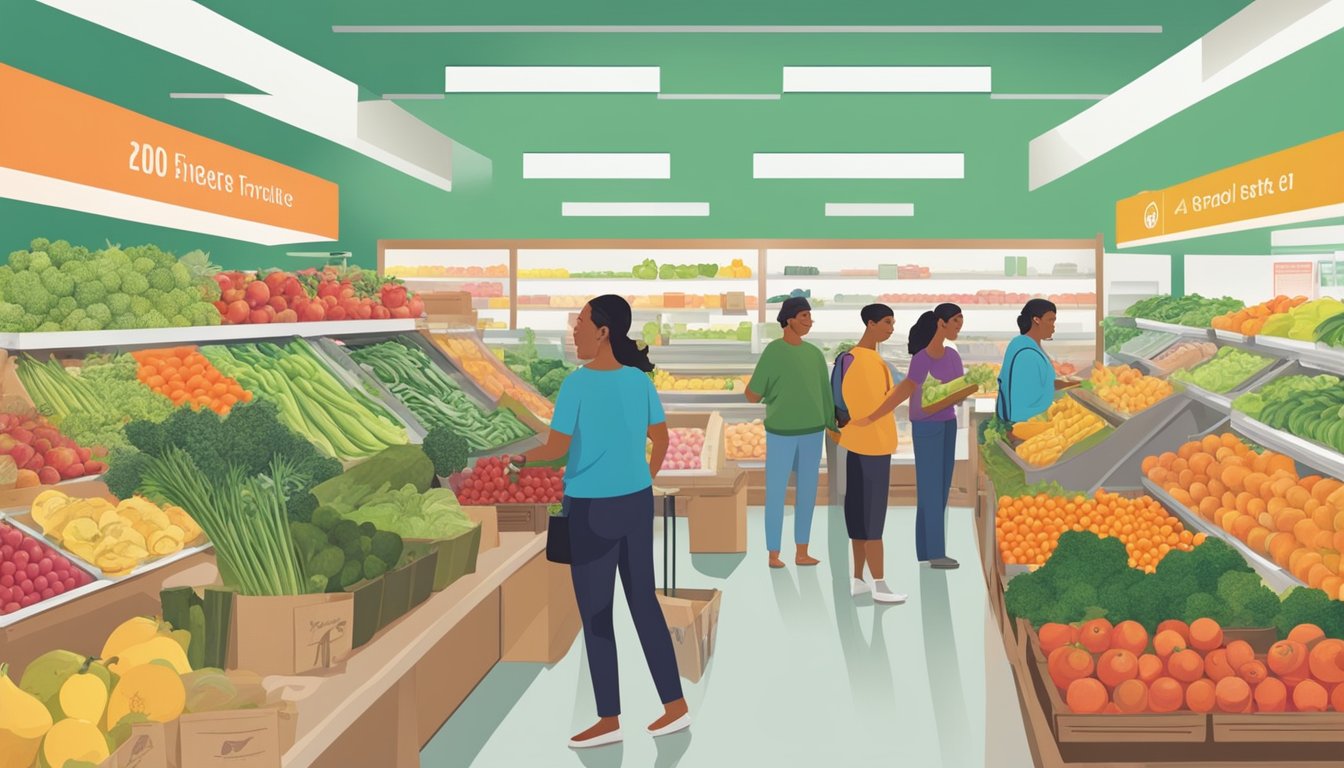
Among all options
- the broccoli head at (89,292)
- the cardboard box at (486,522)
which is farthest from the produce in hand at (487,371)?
the cardboard box at (486,522)

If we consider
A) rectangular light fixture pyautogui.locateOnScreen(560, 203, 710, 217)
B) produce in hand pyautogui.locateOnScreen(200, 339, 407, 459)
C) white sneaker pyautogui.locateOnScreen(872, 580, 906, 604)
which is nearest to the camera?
produce in hand pyautogui.locateOnScreen(200, 339, 407, 459)

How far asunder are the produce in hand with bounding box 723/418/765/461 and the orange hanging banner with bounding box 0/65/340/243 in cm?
383

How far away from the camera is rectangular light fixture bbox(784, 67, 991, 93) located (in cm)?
818

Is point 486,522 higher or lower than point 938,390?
lower

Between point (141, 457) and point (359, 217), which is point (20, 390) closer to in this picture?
point (141, 457)

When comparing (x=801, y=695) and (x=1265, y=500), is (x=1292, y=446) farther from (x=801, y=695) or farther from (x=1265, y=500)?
(x=801, y=695)

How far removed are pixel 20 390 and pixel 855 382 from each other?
3842 mm

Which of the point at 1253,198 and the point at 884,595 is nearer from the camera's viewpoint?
the point at 884,595

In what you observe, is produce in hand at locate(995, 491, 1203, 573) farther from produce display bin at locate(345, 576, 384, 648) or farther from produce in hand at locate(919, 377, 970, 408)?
produce display bin at locate(345, 576, 384, 648)

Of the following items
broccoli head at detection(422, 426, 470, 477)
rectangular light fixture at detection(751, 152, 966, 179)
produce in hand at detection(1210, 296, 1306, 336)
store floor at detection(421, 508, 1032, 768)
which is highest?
rectangular light fixture at detection(751, 152, 966, 179)

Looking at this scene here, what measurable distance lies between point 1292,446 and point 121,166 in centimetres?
578

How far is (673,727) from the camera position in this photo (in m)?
4.32

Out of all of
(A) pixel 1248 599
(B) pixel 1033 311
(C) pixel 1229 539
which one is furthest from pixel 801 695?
(B) pixel 1033 311

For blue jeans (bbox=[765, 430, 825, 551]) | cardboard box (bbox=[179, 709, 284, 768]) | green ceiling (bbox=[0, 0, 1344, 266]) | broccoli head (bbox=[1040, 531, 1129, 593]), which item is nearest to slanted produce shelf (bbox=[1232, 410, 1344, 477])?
broccoli head (bbox=[1040, 531, 1129, 593])
